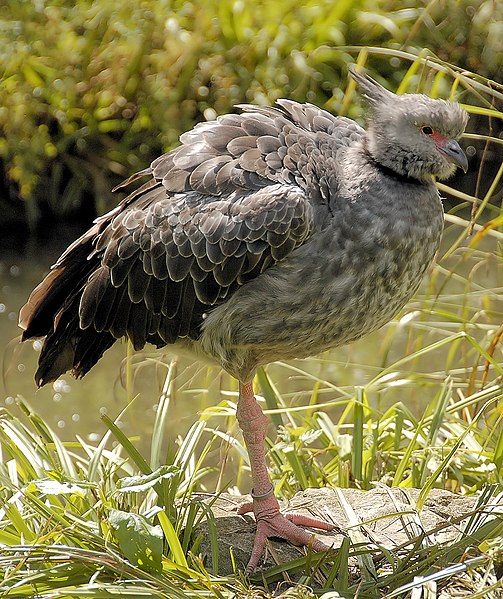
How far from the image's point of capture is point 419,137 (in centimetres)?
307

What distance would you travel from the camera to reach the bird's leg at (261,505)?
10.3 feet

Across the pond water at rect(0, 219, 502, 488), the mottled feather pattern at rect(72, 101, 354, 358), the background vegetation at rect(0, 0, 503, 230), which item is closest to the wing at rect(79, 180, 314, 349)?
the mottled feather pattern at rect(72, 101, 354, 358)

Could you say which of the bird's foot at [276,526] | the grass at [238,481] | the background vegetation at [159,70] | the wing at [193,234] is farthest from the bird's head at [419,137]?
the background vegetation at [159,70]

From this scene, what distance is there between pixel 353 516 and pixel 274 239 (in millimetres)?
871

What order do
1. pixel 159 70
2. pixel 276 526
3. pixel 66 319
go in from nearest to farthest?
pixel 276 526, pixel 66 319, pixel 159 70

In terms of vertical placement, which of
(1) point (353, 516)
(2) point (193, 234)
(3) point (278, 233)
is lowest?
(1) point (353, 516)

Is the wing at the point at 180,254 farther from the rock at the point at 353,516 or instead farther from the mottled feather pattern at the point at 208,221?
the rock at the point at 353,516

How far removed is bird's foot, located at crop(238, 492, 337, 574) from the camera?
3.12 metres

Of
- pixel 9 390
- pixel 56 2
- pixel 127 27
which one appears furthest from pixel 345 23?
pixel 9 390

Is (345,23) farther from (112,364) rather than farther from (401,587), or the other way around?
(401,587)

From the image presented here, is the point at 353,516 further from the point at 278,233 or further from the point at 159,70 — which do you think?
the point at 159,70

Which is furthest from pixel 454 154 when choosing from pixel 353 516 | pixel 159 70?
pixel 159 70

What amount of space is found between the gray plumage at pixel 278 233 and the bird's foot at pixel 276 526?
0.40 meters

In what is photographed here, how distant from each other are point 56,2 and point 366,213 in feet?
16.5
